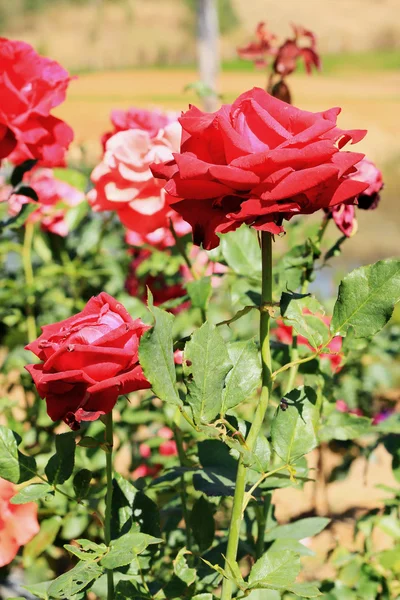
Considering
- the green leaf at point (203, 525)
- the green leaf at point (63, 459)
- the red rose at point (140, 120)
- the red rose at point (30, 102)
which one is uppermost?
the red rose at point (30, 102)

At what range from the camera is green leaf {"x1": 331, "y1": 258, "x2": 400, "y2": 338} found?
0.47 meters

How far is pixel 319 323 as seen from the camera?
0.62m

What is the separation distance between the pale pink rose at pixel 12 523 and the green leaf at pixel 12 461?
0.43ft

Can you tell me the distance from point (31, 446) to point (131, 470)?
8.2 inches

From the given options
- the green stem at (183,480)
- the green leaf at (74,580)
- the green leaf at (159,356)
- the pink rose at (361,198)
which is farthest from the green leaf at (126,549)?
the pink rose at (361,198)

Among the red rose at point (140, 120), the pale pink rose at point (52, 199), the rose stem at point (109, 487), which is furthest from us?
the pale pink rose at point (52, 199)

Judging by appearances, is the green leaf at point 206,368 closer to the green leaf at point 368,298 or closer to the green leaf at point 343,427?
the green leaf at point 368,298

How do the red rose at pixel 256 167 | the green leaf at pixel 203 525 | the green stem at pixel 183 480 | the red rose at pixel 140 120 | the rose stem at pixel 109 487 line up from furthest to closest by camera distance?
the red rose at pixel 140 120 < the green stem at pixel 183 480 < the green leaf at pixel 203 525 < the rose stem at pixel 109 487 < the red rose at pixel 256 167

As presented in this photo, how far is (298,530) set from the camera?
726mm

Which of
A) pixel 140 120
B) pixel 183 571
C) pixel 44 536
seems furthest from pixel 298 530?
pixel 140 120

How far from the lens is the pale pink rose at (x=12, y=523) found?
0.67 m

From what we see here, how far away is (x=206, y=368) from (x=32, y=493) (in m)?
0.18

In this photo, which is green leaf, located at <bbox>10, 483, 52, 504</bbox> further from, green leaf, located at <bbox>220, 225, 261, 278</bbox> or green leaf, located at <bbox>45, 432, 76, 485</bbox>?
green leaf, located at <bbox>220, 225, 261, 278</bbox>

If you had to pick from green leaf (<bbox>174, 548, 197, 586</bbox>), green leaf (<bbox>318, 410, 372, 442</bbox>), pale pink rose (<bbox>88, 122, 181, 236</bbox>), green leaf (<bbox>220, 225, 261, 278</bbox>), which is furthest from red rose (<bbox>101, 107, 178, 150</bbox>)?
green leaf (<bbox>174, 548, 197, 586</bbox>)
